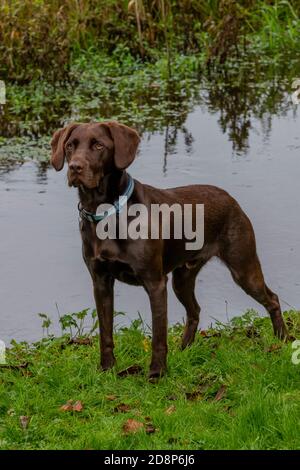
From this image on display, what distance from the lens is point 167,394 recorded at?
5703 mm

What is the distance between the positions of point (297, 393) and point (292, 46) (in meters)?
11.1

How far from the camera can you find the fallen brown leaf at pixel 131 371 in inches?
238

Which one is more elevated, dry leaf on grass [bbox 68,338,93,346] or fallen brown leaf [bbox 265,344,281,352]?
fallen brown leaf [bbox 265,344,281,352]

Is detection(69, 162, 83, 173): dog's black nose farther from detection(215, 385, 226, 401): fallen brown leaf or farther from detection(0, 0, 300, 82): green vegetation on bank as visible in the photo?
detection(0, 0, 300, 82): green vegetation on bank

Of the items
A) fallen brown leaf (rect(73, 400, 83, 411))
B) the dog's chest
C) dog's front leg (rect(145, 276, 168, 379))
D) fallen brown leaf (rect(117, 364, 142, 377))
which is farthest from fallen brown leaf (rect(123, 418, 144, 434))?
the dog's chest

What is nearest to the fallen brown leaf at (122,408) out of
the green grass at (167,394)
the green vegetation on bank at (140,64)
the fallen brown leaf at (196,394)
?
the green grass at (167,394)

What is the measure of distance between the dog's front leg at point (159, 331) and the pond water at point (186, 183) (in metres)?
1.15

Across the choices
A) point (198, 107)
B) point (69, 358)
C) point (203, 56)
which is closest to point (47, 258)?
point (69, 358)

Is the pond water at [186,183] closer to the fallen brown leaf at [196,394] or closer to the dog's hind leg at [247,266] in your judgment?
the dog's hind leg at [247,266]

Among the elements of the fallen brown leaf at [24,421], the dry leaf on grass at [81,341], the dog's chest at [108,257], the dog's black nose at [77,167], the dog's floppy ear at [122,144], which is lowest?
the dry leaf on grass at [81,341]

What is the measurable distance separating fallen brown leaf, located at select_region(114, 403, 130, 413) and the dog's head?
3.86ft

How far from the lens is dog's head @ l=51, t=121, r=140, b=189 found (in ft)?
18.2

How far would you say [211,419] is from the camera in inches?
205
